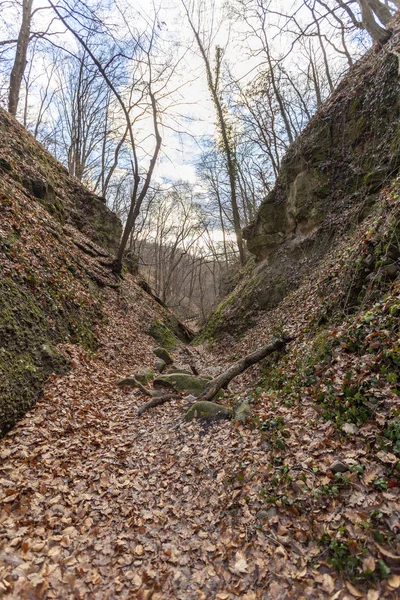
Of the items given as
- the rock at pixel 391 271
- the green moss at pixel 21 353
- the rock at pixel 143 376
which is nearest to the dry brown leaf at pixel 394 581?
the rock at pixel 391 271

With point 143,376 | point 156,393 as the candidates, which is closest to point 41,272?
point 143,376

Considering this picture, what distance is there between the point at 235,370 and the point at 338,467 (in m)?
3.61

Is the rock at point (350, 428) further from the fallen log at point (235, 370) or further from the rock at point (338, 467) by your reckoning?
the fallen log at point (235, 370)

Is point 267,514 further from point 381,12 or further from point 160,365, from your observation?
point 381,12

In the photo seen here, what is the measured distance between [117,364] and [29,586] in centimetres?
609

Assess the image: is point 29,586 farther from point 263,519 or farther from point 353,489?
point 353,489

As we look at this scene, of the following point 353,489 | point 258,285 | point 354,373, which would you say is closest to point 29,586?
point 353,489

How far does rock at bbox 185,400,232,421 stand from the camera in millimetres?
5305

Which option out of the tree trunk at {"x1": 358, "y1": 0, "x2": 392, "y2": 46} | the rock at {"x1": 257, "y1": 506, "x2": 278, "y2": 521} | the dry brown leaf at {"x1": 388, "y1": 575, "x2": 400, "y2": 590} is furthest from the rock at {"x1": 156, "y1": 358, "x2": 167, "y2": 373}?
the tree trunk at {"x1": 358, "y1": 0, "x2": 392, "y2": 46}

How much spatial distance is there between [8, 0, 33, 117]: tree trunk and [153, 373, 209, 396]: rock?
14.5 metres

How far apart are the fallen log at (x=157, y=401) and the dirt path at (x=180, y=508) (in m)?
0.97

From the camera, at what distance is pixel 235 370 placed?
6664 mm

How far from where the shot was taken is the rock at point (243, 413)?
4.87 m

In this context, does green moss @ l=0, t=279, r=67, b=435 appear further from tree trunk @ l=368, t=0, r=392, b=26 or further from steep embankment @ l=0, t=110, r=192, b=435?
tree trunk @ l=368, t=0, r=392, b=26
